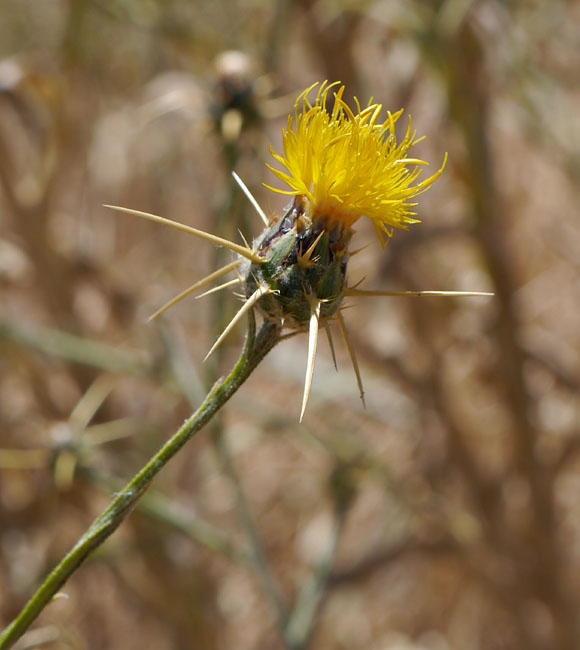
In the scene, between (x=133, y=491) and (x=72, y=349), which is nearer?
(x=133, y=491)

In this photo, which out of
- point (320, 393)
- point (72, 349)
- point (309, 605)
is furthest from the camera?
point (320, 393)

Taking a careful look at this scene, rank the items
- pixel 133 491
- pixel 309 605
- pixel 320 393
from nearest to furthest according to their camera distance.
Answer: pixel 133 491 < pixel 309 605 < pixel 320 393

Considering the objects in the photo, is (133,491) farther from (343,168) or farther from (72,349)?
(72,349)

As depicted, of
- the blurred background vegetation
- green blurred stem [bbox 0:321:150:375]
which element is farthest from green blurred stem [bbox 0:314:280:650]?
green blurred stem [bbox 0:321:150:375]

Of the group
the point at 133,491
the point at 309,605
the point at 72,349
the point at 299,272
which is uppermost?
the point at 299,272

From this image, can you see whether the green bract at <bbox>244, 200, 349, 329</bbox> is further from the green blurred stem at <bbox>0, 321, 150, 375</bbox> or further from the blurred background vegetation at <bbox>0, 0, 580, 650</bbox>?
the green blurred stem at <bbox>0, 321, 150, 375</bbox>

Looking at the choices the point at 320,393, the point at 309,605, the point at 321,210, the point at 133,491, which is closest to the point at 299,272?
the point at 321,210
